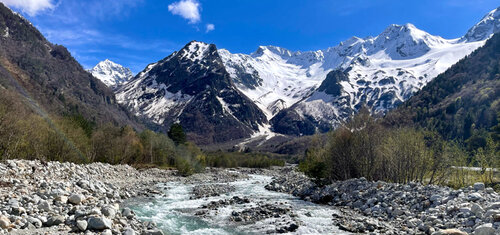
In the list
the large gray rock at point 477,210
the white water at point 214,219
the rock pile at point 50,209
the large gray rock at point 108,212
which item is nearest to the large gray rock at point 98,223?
the rock pile at point 50,209

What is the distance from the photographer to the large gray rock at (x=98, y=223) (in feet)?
43.2

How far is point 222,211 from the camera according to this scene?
2455 cm

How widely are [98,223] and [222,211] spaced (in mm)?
12489

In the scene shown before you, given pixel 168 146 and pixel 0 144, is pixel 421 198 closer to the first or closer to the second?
pixel 0 144

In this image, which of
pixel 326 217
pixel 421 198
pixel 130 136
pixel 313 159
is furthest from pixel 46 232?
pixel 130 136

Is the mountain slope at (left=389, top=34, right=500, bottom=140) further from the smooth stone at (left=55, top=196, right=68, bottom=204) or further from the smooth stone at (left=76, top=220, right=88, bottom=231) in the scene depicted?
the smooth stone at (left=76, top=220, right=88, bottom=231)

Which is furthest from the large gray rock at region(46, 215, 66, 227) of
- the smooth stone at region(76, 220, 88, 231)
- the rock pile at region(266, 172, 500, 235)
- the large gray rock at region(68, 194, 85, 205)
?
the rock pile at region(266, 172, 500, 235)

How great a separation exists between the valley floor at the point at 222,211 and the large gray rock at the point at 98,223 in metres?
0.04

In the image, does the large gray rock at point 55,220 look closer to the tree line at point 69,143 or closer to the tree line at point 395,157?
the tree line at point 69,143

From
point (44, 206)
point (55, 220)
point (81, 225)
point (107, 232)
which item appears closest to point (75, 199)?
point (44, 206)

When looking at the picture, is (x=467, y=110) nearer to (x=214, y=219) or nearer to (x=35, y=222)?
(x=214, y=219)

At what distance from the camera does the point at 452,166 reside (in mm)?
31734

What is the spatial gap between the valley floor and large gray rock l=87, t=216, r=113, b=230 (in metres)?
0.04

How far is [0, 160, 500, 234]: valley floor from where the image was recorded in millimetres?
13812
